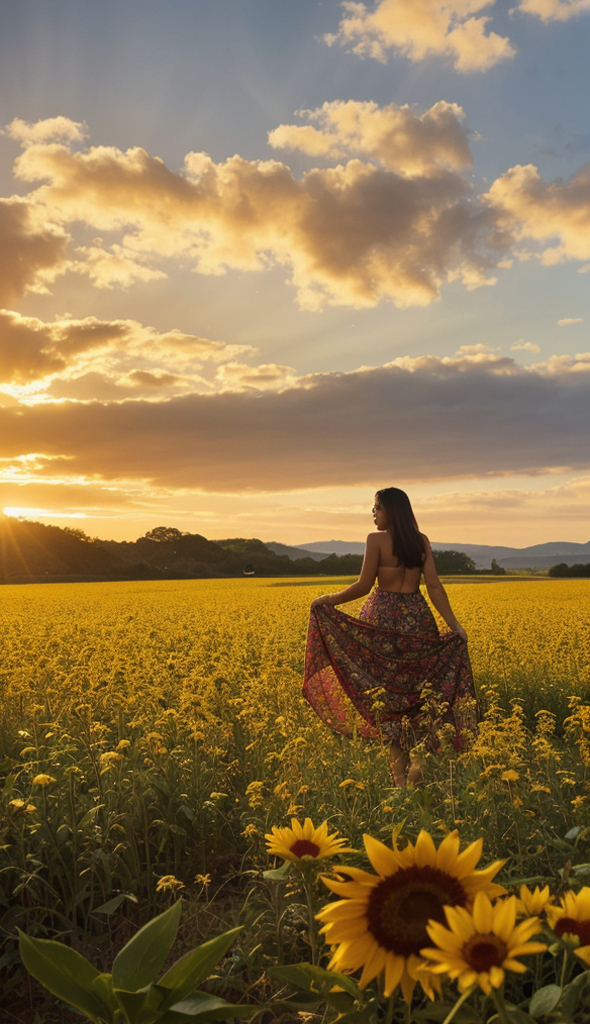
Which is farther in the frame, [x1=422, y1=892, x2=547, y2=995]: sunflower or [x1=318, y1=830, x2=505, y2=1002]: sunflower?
[x1=318, y1=830, x2=505, y2=1002]: sunflower

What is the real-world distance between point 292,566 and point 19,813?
47.2m

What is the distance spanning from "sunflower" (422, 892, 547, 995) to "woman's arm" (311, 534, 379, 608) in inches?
182

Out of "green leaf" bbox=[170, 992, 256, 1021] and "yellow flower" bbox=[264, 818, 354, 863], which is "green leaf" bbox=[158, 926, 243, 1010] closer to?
"green leaf" bbox=[170, 992, 256, 1021]

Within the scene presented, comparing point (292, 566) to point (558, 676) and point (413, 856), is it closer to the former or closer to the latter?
point (558, 676)

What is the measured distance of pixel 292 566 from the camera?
165 feet

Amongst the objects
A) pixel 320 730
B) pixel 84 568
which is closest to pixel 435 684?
pixel 320 730

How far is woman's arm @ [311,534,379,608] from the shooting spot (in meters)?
5.70

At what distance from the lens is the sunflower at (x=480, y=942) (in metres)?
0.97

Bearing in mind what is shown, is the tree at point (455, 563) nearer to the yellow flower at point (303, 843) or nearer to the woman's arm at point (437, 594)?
the woman's arm at point (437, 594)

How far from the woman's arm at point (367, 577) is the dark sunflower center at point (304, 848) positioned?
4.03 metres

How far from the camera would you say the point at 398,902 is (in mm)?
1219

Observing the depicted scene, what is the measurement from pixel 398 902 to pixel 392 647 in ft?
15.5

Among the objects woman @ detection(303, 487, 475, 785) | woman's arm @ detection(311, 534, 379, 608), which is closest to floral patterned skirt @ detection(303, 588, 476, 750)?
woman @ detection(303, 487, 475, 785)

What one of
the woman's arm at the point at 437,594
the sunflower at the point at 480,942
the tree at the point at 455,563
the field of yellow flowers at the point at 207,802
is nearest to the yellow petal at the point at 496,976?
the sunflower at the point at 480,942
